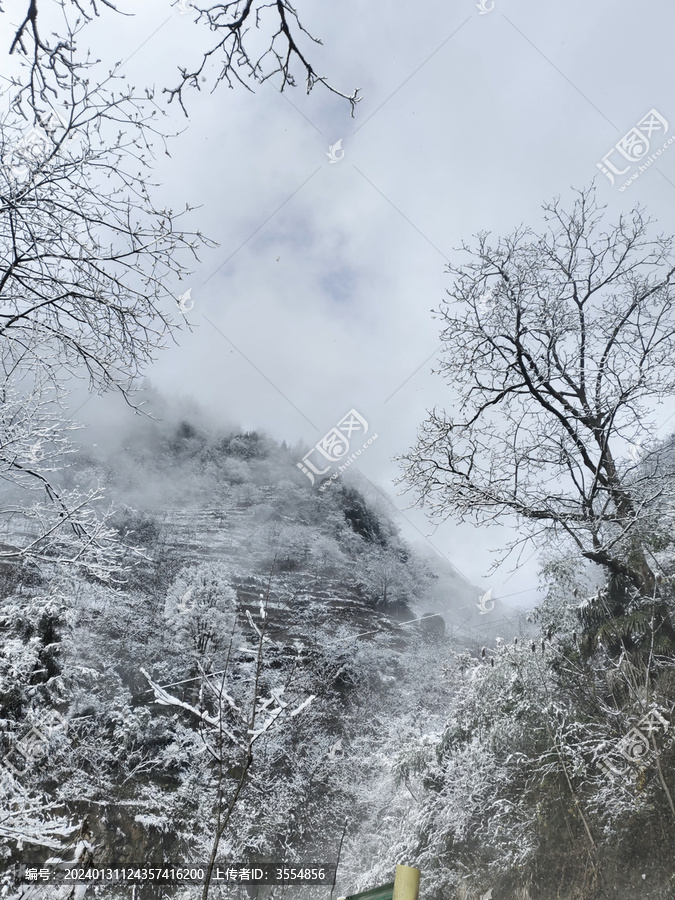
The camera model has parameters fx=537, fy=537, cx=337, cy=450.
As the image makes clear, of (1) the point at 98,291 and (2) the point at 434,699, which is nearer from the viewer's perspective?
(1) the point at 98,291

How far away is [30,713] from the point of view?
637 cm

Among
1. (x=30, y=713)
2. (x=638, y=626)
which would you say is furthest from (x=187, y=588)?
(x=638, y=626)

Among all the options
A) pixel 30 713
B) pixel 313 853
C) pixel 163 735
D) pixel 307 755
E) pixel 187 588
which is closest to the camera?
pixel 30 713

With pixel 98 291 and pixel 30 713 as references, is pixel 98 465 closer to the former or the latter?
pixel 30 713

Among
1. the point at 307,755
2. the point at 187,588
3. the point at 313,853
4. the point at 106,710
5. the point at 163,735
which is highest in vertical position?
the point at 187,588

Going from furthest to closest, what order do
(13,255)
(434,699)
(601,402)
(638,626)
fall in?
(434,699), (638,626), (601,402), (13,255)

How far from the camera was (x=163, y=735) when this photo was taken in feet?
27.8

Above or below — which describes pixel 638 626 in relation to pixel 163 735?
below

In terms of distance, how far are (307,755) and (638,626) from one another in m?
6.50

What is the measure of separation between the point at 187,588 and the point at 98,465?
4867mm

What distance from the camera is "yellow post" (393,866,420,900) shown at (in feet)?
2.31

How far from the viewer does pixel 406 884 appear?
712mm

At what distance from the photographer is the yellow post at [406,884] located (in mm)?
704

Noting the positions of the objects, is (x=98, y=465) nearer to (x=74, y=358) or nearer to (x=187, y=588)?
(x=187, y=588)
